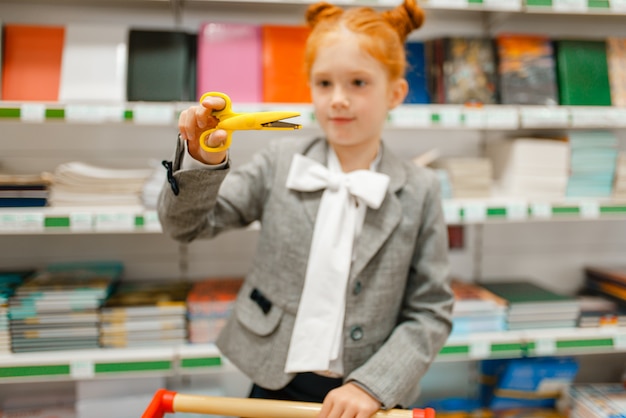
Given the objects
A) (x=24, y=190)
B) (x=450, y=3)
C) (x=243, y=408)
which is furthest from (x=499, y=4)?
(x=24, y=190)

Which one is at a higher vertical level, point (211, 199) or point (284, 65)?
point (284, 65)

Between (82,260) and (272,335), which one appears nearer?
Answer: (272,335)

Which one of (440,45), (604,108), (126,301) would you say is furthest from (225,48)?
(604,108)

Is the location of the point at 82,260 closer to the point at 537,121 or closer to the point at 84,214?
the point at 84,214

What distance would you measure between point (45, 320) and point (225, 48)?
44.4 inches

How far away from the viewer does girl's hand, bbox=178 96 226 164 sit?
77 cm

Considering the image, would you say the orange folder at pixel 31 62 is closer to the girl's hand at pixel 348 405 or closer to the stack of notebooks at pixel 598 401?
the girl's hand at pixel 348 405

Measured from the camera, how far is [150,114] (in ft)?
4.82

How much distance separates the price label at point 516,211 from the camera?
1.63 meters

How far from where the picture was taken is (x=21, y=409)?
1.82 metres

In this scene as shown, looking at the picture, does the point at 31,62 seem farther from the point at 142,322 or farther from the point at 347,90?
the point at 347,90

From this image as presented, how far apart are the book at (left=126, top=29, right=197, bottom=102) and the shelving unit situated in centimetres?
13

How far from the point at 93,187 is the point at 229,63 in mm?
647

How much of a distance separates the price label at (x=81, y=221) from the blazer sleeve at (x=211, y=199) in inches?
23.5
